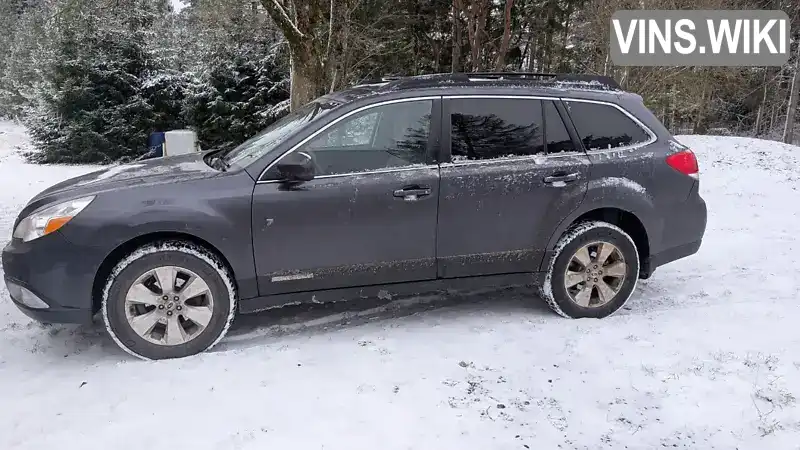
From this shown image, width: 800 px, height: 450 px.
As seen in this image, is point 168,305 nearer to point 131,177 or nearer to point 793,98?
point 131,177

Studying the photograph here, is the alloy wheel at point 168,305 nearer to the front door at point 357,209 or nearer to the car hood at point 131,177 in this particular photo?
the front door at point 357,209

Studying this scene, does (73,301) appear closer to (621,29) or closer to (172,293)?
(172,293)

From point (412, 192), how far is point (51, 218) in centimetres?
232

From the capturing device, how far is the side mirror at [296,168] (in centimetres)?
392

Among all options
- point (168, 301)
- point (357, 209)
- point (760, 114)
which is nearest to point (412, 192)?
point (357, 209)

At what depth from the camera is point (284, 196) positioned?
3.95 metres

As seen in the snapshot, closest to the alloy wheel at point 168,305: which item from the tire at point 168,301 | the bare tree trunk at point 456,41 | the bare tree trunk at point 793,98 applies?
the tire at point 168,301

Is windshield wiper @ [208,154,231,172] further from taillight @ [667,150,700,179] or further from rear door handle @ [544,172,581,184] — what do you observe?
taillight @ [667,150,700,179]

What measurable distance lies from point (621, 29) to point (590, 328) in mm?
15301

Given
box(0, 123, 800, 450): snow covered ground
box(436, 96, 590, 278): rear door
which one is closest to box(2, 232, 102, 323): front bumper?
box(0, 123, 800, 450): snow covered ground

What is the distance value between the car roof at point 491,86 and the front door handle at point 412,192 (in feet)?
2.27

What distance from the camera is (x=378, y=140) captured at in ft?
14.2

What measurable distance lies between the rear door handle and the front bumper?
10.3 ft

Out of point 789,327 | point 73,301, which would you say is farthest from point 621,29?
point 73,301
